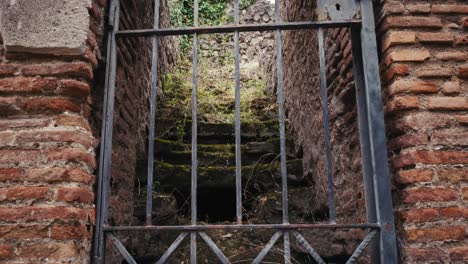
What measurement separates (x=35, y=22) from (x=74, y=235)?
1.05 metres

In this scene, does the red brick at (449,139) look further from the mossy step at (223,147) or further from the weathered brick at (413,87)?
the mossy step at (223,147)

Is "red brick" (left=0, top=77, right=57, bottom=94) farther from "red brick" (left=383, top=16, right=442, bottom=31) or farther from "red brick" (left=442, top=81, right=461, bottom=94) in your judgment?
"red brick" (left=442, top=81, right=461, bottom=94)

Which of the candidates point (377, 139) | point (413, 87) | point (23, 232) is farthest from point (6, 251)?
point (413, 87)

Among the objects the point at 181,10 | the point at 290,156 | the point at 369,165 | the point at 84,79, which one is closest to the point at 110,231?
the point at 84,79

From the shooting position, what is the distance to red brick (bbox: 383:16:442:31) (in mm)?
1947

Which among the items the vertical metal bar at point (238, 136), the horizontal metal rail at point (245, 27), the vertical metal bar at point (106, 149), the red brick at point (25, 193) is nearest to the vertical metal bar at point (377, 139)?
the horizontal metal rail at point (245, 27)

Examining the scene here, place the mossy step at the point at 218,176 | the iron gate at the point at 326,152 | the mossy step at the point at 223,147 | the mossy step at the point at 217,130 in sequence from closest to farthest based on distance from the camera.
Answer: the iron gate at the point at 326,152 < the mossy step at the point at 218,176 < the mossy step at the point at 223,147 < the mossy step at the point at 217,130

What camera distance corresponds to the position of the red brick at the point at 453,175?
1779 mm

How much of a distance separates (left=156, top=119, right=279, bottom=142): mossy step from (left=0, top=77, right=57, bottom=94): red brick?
7.46ft

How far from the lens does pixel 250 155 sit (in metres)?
3.93

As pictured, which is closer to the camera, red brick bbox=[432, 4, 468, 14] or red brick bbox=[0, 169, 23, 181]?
red brick bbox=[0, 169, 23, 181]

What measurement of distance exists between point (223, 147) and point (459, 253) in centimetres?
256

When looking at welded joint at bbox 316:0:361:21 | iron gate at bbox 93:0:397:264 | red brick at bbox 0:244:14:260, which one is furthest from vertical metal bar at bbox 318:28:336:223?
red brick at bbox 0:244:14:260

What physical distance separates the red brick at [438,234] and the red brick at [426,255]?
0.14ft
